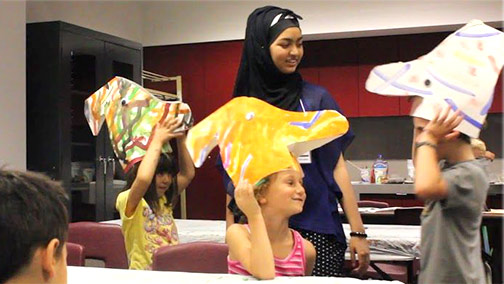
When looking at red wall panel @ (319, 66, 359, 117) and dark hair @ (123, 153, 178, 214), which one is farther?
red wall panel @ (319, 66, 359, 117)

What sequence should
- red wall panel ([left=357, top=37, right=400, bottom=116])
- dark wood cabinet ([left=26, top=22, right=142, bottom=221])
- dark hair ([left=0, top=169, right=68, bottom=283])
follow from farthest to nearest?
red wall panel ([left=357, top=37, right=400, bottom=116]) < dark wood cabinet ([left=26, top=22, right=142, bottom=221]) < dark hair ([left=0, top=169, right=68, bottom=283])

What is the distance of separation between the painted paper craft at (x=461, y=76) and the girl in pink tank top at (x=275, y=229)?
0.35 m

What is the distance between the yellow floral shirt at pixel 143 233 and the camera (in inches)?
75.4

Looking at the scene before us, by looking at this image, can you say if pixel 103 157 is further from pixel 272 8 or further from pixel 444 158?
pixel 444 158

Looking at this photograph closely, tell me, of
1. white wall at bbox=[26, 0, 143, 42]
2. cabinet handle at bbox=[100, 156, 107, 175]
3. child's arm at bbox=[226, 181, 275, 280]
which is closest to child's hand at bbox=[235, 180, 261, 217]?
child's arm at bbox=[226, 181, 275, 280]

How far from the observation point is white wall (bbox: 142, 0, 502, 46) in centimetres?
509

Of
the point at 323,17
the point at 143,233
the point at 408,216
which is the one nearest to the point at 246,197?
the point at 143,233

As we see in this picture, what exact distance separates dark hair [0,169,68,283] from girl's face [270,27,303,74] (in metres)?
0.85

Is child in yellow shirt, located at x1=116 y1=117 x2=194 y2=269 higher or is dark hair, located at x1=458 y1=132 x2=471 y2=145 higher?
dark hair, located at x1=458 y1=132 x2=471 y2=145

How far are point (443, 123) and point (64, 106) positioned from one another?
127 inches

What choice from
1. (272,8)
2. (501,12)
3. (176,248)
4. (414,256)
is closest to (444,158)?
(272,8)

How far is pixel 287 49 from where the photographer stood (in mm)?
1646

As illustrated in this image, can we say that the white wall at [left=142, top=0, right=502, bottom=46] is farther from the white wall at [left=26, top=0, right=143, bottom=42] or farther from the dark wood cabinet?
the dark wood cabinet

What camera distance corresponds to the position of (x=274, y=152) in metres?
1.33
